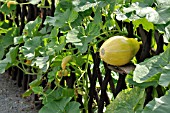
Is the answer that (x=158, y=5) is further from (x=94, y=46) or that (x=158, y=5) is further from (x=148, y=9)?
(x=94, y=46)

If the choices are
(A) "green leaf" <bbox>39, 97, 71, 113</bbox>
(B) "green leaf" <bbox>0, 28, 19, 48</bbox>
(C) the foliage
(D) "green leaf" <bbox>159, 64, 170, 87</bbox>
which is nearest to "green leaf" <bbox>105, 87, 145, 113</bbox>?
(C) the foliage

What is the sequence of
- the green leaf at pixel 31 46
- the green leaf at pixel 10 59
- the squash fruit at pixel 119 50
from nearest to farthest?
the squash fruit at pixel 119 50
the green leaf at pixel 31 46
the green leaf at pixel 10 59

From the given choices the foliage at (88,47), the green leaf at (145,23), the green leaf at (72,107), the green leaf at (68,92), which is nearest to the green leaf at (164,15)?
the foliage at (88,47)

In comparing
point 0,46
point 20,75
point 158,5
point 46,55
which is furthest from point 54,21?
point 20,75

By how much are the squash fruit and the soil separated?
1.21 meters

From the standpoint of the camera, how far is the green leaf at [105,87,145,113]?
2.09 meters

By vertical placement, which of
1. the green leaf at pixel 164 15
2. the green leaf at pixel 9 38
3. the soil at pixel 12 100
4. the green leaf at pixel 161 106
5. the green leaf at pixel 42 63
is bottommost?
the soil at pixel 12 100

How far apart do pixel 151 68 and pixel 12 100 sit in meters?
1.78

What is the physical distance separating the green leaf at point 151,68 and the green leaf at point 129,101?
0.52ft

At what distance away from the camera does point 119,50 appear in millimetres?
2268

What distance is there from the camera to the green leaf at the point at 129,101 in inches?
82.2

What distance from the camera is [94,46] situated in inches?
103

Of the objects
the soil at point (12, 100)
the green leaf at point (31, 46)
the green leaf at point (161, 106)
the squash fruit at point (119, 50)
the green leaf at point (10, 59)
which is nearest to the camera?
the green leaf at point (161, 106)

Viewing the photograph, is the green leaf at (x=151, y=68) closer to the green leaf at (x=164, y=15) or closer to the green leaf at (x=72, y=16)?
the green leaf at (x=164, y=15)
